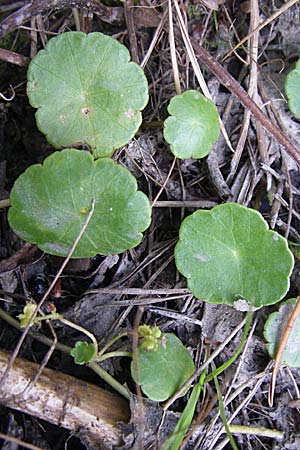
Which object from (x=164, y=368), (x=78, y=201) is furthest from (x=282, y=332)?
(x=78, y=201)

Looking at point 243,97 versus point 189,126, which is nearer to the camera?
point 189,126

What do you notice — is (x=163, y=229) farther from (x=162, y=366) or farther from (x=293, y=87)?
(x=293, y=87)

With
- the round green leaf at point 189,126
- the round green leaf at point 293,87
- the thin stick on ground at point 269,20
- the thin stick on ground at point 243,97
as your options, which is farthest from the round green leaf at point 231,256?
the thin stick on ground at point 269,20

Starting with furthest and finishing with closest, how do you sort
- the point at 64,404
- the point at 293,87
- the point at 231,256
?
1. the point at 293,87
2. the point at 231,256
3. the point at 64,404

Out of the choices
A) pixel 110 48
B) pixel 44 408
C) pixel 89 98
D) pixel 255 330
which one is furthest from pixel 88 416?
pixel 110 48

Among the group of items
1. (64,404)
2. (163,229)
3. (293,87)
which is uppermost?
(293,87)

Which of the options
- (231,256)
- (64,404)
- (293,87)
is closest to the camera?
(64,404)

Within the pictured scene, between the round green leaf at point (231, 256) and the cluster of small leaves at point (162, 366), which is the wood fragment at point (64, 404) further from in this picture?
the round green leaf at point (231, 256)

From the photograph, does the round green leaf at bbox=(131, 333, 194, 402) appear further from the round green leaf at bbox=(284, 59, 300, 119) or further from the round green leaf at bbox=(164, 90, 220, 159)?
the round green leaf at bbox=(284, 59, 300, 119)
